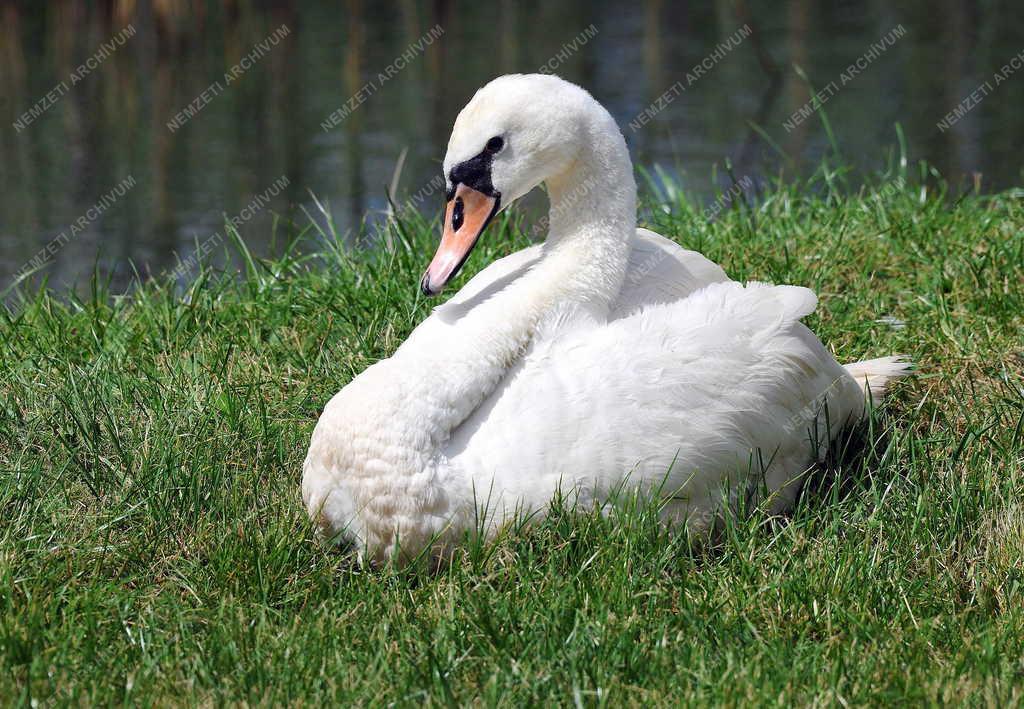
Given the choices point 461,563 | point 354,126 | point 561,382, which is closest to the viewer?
point 461,563

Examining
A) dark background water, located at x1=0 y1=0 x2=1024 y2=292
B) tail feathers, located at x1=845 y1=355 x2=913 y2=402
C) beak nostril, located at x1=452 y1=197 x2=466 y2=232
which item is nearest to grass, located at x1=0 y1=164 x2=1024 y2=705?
tail feathers, located at x1=845 y1=355 x2=913 y2=402

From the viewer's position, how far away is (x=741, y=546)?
3.26m

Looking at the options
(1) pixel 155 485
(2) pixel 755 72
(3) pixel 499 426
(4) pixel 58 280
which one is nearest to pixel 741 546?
(3) pixel 499 426

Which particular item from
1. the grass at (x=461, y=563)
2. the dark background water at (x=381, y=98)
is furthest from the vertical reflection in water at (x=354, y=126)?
the grass at (x=461, y=563)

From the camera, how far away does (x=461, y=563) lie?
3.22 meters

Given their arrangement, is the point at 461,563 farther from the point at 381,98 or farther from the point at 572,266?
the point at 381,98

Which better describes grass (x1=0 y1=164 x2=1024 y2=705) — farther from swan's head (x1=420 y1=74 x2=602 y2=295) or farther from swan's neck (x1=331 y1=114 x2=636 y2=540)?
swan's head (x1=420 y1=74 x2=602 y2=295)

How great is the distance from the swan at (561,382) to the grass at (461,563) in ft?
0.38

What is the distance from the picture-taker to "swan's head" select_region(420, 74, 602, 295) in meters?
3.57

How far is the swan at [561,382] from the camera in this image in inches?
128

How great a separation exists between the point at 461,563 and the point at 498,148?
117 cm

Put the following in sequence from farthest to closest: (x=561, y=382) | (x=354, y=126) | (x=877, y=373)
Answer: (x=354, y=126) → (x=877, y=373) → (x=561, y=382)

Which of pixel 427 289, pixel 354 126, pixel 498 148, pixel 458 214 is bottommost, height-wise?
pixel 354 126

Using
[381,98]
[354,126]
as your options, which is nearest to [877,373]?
[354,126]
